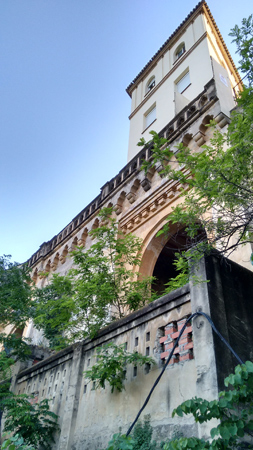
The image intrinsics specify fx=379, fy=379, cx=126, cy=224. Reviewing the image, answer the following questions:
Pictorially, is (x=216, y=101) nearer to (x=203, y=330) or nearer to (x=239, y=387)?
(x=203, y=330)

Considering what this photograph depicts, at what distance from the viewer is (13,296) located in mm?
9727

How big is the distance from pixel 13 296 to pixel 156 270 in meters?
4.49

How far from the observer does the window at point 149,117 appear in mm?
16114

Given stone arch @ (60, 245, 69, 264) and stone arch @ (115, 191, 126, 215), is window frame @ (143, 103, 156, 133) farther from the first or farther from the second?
stone arch @ (60, 245, 69, 264)

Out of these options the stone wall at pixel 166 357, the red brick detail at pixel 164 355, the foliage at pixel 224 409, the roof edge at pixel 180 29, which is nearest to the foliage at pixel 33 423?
the stone wall at pixel 166 357

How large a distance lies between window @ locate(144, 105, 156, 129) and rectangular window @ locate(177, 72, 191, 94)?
1539mm

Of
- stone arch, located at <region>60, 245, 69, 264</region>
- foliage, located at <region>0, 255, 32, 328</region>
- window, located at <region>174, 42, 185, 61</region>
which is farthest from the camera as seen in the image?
window, located at <region>174, 42, 185, 61</region>

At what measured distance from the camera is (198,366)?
371cm

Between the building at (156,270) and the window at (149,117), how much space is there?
0.19ft

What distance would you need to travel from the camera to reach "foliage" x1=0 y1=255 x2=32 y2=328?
9523 mm

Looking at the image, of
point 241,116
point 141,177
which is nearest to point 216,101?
point 141,177

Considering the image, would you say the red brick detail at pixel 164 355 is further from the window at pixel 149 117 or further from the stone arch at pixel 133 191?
the window at pixel 149 117

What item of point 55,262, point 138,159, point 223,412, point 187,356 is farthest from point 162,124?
point 223,412

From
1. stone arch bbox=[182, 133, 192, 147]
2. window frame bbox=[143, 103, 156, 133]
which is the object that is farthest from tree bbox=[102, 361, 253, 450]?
window frame bbox=[143, 103, 156, 133]
